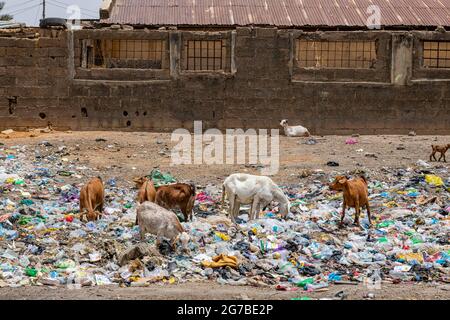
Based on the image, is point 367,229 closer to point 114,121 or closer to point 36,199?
point 36,199

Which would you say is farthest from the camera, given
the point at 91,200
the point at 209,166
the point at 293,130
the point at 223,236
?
the point at 293,130

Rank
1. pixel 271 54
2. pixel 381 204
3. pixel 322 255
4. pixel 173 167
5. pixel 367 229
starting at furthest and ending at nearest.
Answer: pixel 271 54 < pixel 173 167 < pixel 381 204 < pixel 367 229 < pixel 322 255

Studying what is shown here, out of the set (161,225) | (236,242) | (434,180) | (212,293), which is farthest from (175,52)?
(212,293)

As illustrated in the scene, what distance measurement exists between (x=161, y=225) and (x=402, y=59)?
12.7m

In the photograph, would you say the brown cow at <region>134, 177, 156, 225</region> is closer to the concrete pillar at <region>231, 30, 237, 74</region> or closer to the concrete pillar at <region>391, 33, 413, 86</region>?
the concrete pillar at <region>231, 30, 237, 74</region>

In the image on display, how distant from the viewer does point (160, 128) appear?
19156 millimetres

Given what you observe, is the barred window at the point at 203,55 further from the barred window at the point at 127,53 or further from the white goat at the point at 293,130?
the white goat at the point at 293,130

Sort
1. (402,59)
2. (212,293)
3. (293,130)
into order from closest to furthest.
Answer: (212,293) → (293,130) → (402,59)

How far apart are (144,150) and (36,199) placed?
213 inches

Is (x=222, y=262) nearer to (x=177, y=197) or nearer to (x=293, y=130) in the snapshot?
(x=177, y=197)

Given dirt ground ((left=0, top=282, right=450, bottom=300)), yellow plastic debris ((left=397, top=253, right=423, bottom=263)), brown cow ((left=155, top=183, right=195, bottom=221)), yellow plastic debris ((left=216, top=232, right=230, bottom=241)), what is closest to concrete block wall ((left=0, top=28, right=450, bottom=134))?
brown cow ((left=155, top=183, right=195, bottom=221))

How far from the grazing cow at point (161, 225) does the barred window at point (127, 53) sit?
11356mm

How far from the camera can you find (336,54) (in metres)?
20.2

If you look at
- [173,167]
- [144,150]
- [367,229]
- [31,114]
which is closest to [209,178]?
[173,167]
